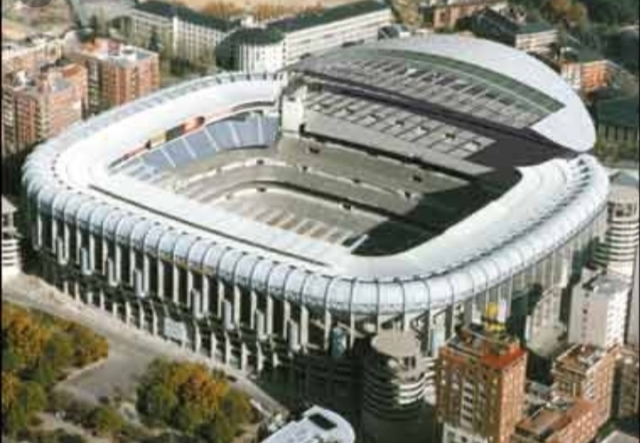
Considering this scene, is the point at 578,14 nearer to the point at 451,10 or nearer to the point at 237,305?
the point at 451,10

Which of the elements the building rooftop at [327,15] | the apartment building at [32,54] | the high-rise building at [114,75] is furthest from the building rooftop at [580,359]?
the building rooftop at [327,15]

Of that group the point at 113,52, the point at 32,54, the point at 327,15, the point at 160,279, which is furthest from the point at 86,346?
the point at 327,15

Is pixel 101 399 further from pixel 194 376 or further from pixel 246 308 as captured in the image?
pixel 246 308

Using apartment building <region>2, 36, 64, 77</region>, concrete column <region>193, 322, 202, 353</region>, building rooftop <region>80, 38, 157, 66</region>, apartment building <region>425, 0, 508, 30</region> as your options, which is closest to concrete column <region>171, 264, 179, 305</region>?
concrete column <region>193, 322, 202, 353</region>

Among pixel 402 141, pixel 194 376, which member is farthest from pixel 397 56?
pixel 194 376

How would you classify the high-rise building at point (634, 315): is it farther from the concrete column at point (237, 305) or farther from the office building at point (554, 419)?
the concrete column at point (237, 305)
